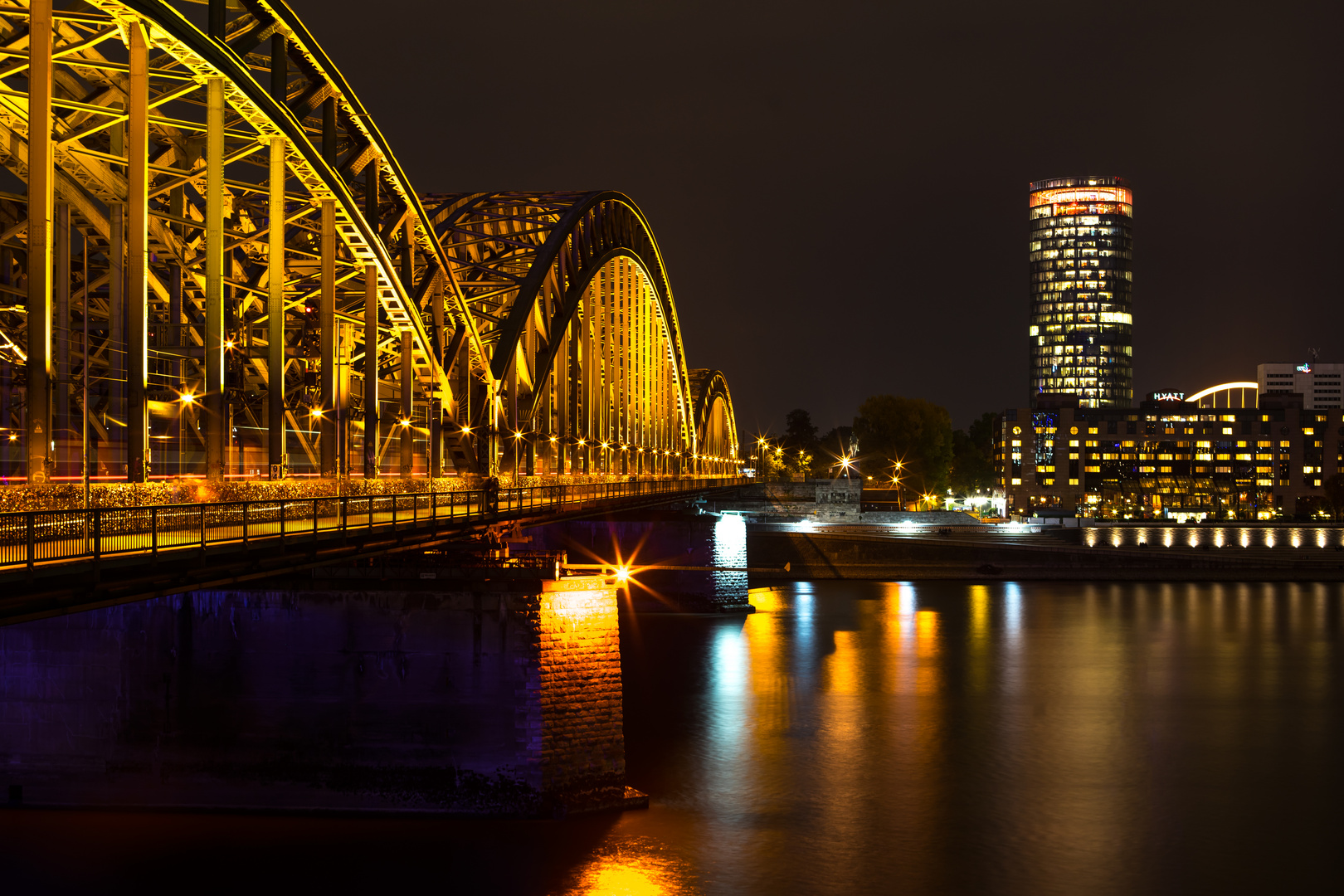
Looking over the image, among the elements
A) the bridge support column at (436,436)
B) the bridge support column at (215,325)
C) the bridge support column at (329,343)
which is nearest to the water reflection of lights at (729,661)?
the bridge support column at (436,436)

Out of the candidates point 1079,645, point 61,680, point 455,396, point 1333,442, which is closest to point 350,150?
point 455,396

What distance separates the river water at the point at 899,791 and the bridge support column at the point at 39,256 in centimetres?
738

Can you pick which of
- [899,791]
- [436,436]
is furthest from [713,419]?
[899,791]

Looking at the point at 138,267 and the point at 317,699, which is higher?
the point at 138,267

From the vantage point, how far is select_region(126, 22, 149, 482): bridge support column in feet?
A: 66.7

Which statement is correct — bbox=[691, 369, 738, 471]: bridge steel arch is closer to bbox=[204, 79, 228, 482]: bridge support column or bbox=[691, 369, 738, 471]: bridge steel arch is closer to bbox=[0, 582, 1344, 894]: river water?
bbox=[0, 582, 1344, 894]: river water

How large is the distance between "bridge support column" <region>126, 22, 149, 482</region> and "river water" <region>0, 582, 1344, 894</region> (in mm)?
6769

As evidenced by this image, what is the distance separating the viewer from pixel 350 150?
32031 mm

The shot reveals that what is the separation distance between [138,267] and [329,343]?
25.7 ft

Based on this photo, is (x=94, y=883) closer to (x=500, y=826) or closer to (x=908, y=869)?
(x=500, y=826)

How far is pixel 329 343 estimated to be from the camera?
28.4m

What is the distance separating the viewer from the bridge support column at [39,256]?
60.4 feet

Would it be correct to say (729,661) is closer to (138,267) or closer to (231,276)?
(231,276)

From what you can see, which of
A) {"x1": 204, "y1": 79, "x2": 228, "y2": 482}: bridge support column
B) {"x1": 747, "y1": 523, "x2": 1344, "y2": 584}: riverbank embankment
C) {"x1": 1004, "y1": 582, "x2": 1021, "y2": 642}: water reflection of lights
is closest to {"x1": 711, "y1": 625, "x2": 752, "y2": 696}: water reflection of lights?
{"x1": 1004, "y1": 582, "x2": 1021, "y2": 642}: water reflection of lights
